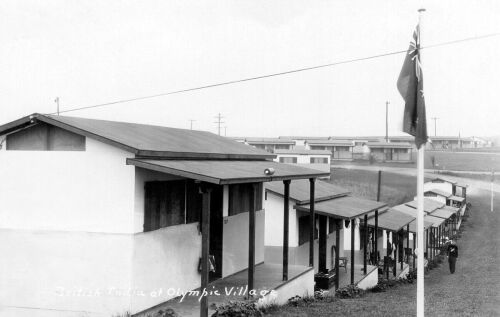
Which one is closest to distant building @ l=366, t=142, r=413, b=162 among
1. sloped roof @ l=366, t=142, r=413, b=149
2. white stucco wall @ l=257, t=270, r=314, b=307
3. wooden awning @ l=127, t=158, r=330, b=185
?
sloped roof @ l=366, t=142, r=413, b=149

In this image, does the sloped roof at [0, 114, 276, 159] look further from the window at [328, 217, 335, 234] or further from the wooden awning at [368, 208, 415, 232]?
the wooden awning at [368, 208, 415, 232]

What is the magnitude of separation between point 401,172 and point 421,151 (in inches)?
2164

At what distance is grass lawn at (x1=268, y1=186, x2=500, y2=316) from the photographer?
12.7 meters

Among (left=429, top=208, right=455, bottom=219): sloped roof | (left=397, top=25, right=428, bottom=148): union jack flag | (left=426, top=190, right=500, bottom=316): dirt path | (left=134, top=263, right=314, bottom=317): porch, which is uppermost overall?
(left=397, top=25, right=428, bottom=148): union jack flag

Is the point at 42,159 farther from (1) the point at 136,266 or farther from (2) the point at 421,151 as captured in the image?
(2) the point at 421,151

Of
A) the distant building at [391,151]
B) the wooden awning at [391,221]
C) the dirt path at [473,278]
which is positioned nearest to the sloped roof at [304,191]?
the wooden awning at [391,221]

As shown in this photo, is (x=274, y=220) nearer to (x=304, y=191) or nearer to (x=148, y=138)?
(x=304, y=191)

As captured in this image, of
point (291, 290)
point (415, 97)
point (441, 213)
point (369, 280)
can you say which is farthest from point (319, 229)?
point (441, 213)

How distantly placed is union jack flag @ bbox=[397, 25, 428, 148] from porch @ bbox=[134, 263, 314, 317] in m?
4.91

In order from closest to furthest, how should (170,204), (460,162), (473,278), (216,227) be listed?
(170,204) → (216,227) → (473,278) → (460,162)

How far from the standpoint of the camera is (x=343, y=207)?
1947 cm

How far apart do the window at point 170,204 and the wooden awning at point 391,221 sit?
1261 centimetres

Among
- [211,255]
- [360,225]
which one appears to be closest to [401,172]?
[360,225]

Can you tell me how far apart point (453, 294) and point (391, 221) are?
6.87 m
